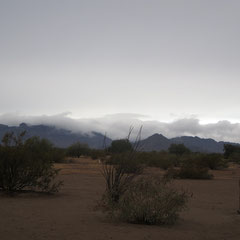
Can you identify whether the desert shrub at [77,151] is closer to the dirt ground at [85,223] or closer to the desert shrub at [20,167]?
the desert shrub at [20,167]

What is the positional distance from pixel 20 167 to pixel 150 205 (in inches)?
375

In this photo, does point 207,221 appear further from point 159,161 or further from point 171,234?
point 159,161

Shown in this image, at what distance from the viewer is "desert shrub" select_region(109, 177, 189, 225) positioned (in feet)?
36.8

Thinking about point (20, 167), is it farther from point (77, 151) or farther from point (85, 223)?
point (77, 151)

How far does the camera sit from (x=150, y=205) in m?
11.2

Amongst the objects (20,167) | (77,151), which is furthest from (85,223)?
(77,151)

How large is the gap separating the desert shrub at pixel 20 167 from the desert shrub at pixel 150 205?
25.8ft

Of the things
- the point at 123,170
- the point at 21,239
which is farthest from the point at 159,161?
the point at 21,239

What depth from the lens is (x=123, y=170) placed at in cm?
1491

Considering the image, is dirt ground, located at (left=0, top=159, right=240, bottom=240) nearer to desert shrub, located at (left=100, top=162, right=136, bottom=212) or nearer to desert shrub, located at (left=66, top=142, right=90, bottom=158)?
desert shrub, located at (left=100, top=162, right=136, bottom=212)

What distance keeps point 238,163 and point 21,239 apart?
61.2 metres

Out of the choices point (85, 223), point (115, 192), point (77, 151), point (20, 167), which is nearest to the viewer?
point (85, 223)

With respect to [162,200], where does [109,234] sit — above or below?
below

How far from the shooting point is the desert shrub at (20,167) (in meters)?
18.3
